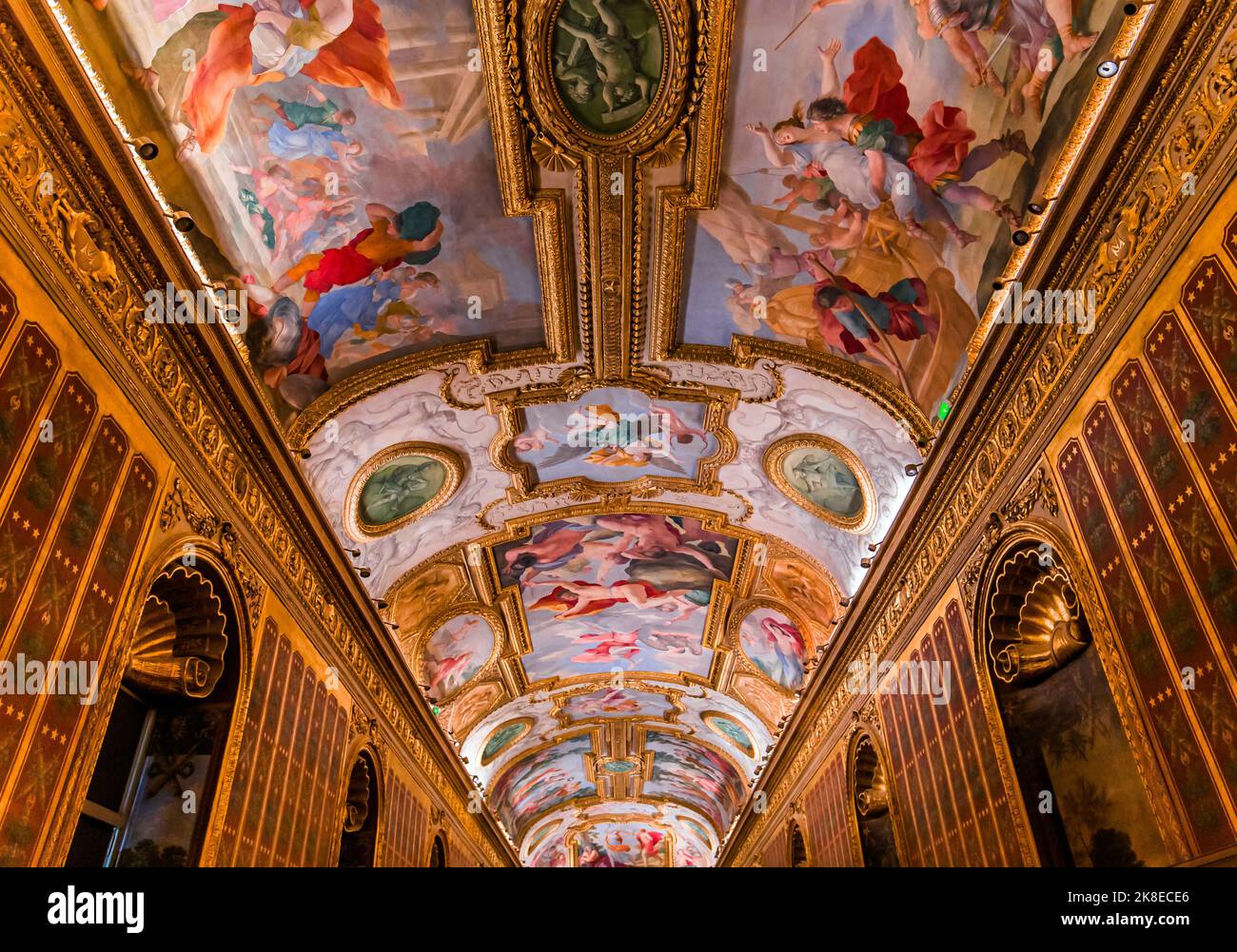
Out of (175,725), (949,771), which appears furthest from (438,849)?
(949,771)

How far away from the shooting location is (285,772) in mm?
10375

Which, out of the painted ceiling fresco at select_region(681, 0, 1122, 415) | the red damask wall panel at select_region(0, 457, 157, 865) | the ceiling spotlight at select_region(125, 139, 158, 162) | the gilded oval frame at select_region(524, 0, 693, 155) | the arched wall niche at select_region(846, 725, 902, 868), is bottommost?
the red damask wall panel at select_region(0, 457, 157, 865)

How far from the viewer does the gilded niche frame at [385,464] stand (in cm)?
1247

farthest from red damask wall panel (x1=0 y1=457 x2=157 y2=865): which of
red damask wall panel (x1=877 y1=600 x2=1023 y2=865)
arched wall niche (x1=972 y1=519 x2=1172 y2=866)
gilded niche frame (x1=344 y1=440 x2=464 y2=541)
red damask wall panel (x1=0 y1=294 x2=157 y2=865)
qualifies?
red damask wall panel (x1=877 y1=600 x2=1023 y2=865)

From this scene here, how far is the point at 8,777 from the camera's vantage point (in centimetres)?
525

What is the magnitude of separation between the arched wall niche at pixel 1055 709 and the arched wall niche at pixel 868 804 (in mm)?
5441

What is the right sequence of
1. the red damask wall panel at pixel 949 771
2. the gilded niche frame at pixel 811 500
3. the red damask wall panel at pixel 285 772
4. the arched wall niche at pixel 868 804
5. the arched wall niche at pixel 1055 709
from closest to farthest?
the arched wall niche at pixel 1055 709 → the red damask wall panel at pixel 949 771 → the red damask wall panel at pixel 285 772 → the gilded niche frame at pixel 811 500 → the arched wall niche at pixel 868 804

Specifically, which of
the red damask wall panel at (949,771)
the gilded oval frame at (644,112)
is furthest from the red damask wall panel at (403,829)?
the gilded oval frame at (644,112)

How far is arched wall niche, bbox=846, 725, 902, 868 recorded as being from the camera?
14.3 metres

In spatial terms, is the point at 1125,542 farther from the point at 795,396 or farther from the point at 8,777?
the point at 8,777

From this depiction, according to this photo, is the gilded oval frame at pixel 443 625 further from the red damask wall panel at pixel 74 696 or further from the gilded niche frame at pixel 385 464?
the red damask wall panel at pixel 74 696

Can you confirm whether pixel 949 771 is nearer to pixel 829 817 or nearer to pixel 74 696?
pixel 829 817

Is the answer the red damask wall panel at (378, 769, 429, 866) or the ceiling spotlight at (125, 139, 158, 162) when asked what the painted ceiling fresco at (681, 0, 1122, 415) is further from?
the red damask wall panel at (378, 769, 429, 866)

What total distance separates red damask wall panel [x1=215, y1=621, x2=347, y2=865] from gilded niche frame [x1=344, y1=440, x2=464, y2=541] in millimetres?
2405
